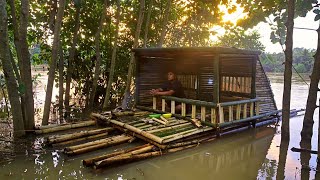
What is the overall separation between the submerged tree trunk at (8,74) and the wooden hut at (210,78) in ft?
12.5

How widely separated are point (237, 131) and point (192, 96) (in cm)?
242

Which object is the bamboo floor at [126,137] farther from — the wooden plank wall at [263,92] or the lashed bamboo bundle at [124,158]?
the wooden plank wall at [263,92]

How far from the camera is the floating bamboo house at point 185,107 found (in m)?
6.33

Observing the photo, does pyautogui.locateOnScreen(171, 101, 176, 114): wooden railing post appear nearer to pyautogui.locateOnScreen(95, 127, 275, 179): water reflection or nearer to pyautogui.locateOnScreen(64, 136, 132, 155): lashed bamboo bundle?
pyautogui.locateOnScreen(95, 127, 275, 179): water reflection

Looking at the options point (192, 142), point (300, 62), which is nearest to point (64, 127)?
point (192, 142)

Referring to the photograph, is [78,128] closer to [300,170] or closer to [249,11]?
[300,170]

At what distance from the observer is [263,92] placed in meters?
9.56

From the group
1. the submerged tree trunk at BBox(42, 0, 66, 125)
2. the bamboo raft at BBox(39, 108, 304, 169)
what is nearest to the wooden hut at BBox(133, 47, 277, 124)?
Answer: the bamboo raft at BBox(39, 108, 304, 169)

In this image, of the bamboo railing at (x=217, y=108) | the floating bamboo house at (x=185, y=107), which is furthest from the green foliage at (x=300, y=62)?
the bamboo railing at (x=217, y=108)

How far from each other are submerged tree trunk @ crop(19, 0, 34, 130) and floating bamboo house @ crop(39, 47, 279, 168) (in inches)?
48.6

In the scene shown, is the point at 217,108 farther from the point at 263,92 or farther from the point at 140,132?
the point at 263,92

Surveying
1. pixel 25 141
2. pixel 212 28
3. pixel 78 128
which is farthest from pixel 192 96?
pixel 212 28

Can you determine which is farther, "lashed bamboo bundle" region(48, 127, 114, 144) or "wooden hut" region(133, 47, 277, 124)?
"wooden hut" region(133, 47, 277, 124)

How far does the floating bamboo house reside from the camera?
6.33m
